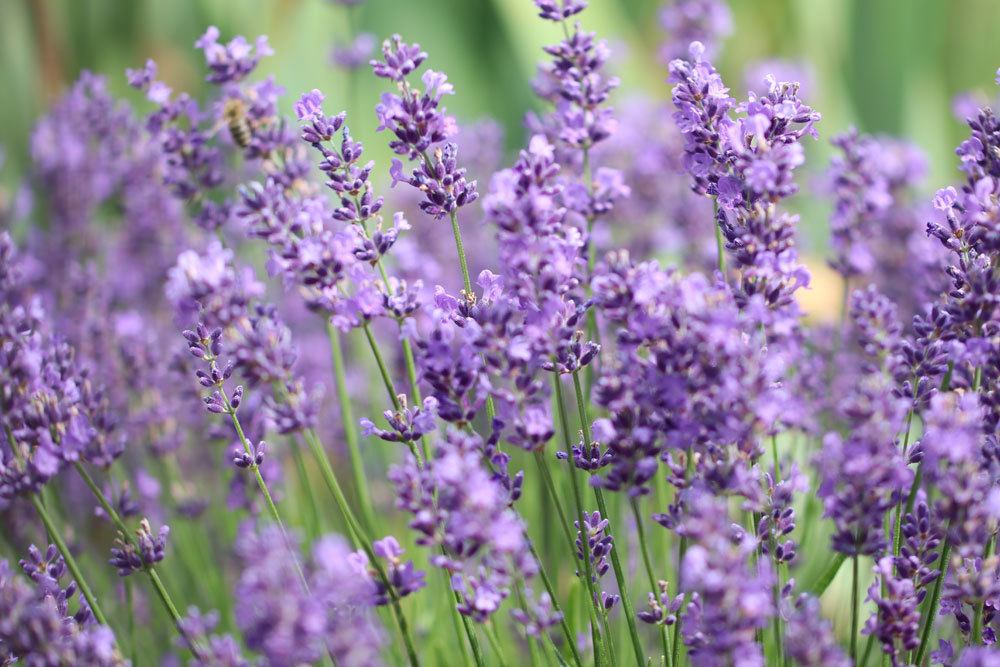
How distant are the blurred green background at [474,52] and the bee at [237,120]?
86.6 inches

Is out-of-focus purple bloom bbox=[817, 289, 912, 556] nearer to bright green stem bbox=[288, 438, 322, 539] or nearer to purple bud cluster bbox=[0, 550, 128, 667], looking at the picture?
purple bud cluster bbox=[0, 550, 128, 667]

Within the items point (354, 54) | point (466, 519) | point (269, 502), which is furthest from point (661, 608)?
point (354, 54)

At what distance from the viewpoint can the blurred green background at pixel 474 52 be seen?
439cm

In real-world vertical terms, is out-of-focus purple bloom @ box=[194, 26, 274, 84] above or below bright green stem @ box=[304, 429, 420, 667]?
above

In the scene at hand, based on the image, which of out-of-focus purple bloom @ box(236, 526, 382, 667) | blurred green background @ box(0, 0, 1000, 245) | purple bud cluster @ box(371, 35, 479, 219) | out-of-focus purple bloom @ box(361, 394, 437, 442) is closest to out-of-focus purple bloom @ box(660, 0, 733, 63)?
blurred green background @ box(0, 0, 1000, 245)

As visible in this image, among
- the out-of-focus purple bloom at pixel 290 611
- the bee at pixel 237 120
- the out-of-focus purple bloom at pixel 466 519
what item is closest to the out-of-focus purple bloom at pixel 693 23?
the bee at pixel 237 120

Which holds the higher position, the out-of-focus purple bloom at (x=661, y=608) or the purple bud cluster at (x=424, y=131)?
the purple bud cluster at (x=424, y=131)

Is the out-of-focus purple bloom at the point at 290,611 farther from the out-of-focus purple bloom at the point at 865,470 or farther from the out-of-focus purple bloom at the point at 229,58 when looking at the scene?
the out-of-focus purple bloom at the point at 229,58

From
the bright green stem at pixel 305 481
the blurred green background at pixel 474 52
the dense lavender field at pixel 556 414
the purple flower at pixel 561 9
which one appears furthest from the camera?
the blurred green background at pixel 474 52

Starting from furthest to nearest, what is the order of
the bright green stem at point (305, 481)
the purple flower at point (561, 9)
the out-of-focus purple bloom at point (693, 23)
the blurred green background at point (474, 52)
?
1. the blurred green background at point (474, 52)
2. the out-of-focus purple bloom at point (693, 23)
3. the bright green stem at point (305, 481)
4. the purple flower at point (561, 9)

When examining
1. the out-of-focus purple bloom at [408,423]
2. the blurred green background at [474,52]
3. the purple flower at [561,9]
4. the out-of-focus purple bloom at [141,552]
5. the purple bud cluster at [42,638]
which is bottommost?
the purple bud cluster at [42,638]

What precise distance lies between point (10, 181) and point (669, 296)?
4156 mm

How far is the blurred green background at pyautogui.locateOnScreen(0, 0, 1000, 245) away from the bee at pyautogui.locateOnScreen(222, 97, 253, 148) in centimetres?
220

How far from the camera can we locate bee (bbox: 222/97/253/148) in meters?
1.81
